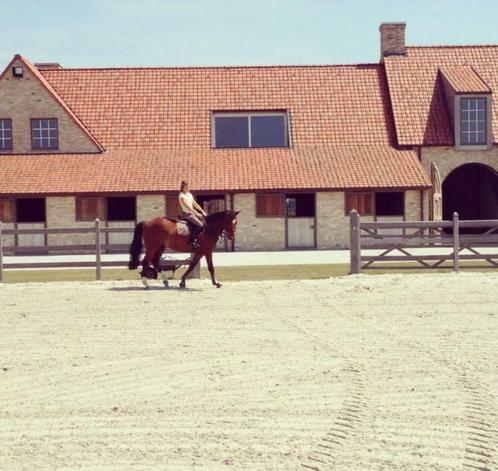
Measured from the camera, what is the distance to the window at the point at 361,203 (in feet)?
111

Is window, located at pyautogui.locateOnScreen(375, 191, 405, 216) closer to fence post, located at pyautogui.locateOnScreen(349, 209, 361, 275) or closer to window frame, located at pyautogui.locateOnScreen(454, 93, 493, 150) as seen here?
window frame, located at pyautogui.locateOnScreen(454, 93, 493, 150)

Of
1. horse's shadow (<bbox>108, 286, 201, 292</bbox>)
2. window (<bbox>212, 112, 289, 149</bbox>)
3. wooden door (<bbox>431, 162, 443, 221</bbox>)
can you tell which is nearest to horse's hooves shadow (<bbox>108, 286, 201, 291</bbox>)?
horse's shadow (<bbox>108, 286, 201, 292</bbox>)

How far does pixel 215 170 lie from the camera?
34.2 meters

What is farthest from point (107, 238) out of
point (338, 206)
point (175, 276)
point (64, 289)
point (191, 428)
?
point (191, 428)

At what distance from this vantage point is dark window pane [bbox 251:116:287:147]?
3641 cm

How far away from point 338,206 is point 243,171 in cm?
396

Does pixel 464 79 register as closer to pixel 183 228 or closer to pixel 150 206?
pixel 150 206

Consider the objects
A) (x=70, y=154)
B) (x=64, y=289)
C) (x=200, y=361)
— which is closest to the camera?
(x=200, y=361)

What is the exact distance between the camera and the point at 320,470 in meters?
5.50

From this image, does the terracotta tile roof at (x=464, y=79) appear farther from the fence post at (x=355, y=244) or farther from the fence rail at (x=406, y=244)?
the fence post at (x=355, y=244)

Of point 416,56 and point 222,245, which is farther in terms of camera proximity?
point 416,56

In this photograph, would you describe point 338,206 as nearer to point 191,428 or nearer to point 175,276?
point 175,276

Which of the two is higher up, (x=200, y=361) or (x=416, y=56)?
(x=416, y=56)

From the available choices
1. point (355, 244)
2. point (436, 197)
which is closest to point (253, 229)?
point (436, 197)
